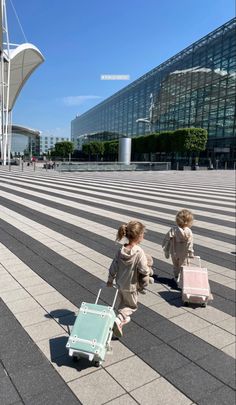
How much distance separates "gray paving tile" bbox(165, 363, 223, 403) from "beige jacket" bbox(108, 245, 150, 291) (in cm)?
90

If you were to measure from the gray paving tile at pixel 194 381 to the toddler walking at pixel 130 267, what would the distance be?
2.25 ft

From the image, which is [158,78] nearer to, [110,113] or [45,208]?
[110,113]

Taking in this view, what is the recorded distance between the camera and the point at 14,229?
8148mm

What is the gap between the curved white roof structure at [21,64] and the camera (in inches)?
2206

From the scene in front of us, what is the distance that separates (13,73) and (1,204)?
196 feet

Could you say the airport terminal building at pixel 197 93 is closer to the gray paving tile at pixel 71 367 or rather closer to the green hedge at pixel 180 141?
the green hedge at pixel 180 141

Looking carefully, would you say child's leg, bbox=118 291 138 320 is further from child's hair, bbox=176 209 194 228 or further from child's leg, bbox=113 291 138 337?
child's hair, bbox=176 209 194 228

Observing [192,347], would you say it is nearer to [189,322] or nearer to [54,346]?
[189,322]

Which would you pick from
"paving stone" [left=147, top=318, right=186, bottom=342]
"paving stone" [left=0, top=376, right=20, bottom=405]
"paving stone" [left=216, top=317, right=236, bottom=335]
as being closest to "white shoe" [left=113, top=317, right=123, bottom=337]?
"paving stone" [left=147, top=318, right=186, bottom=342]

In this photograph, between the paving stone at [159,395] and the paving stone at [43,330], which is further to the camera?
the paving stone at [43,330]

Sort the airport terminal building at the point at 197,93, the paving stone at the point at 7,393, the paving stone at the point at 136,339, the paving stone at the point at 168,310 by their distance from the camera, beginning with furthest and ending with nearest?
the airport terminal building at the point at 197,93
the paving stone at the point at 168,310
the paving stone at the point at 136,339
the paving stone at the point at 7,393

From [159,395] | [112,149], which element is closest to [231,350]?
[159,395]

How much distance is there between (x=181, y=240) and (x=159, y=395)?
96.3 inches

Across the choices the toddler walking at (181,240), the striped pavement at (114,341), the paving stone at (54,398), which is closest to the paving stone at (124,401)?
the striped pavement at (114,341)
